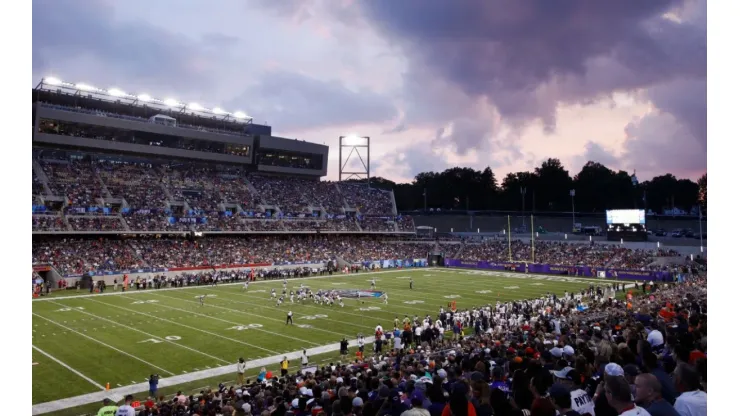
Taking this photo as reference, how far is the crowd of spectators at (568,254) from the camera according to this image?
154ft

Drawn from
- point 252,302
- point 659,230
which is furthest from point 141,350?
point 659,230

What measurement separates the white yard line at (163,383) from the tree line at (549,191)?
7435cm

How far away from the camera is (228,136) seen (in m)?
64.1

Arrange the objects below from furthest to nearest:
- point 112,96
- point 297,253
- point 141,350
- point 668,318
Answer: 1. point 112,96
2. point 297,253
3. point 141,350
4. point 668,318

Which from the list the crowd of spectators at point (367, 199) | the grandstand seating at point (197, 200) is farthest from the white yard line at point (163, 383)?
the crowd of spectators at point (367, 199)

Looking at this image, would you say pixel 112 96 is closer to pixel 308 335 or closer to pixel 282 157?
pixel 282 157

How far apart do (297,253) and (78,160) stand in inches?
974

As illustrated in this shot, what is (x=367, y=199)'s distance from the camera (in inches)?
2872

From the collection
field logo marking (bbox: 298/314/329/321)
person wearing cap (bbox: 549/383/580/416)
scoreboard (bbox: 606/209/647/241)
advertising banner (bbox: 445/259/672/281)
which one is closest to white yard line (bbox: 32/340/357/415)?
field logo marking (bbox: 298/314/329/321)

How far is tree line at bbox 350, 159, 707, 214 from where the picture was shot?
8994 centimetres

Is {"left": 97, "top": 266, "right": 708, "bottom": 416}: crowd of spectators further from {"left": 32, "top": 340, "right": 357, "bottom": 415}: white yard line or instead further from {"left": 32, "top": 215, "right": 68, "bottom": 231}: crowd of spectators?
{"left": 32, "top": 215, "right": 68, "bottom": 231}: crowd of spectators

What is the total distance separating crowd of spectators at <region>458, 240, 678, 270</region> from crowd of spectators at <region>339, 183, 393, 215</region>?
14763 mm

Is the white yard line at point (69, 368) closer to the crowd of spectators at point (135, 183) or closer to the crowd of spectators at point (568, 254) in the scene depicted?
the crowd of spectators at point (135, 183)

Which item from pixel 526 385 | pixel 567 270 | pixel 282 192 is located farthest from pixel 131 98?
pixel 526 385
